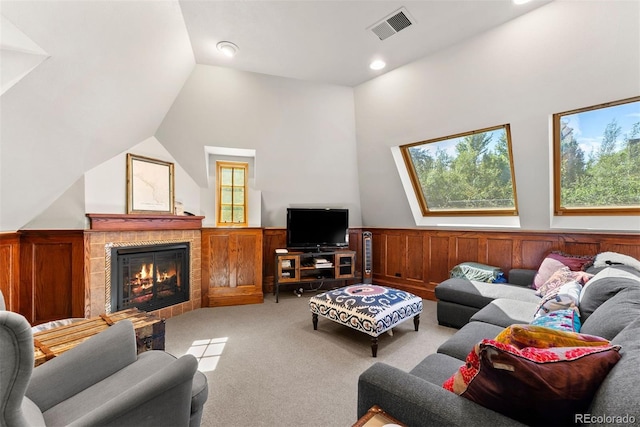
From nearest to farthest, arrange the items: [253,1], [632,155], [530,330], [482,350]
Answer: [482,350], [530,330], [253,1], [632,155]

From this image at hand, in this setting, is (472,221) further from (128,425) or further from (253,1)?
(128,425)

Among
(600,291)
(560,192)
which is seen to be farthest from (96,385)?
(560,192)

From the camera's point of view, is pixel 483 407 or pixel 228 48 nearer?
pixel 483 407

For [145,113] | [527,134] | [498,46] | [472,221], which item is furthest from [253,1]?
[472,221]

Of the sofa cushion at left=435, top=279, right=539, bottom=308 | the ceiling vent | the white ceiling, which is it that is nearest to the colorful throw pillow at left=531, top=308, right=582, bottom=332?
the sofa cushion at left=435, top=279, right=539, bottom=308

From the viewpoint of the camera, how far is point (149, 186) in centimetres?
352

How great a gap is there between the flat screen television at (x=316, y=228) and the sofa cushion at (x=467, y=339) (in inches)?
107

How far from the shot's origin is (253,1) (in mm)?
2184

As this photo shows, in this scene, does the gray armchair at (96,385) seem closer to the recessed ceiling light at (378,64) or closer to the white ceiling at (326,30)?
the white ceiling at (326,30)

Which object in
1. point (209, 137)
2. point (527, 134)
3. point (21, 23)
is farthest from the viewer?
point (209, 137)

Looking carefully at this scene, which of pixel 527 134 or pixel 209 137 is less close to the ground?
pixel 209 137

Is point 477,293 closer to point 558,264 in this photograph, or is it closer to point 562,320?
point 558,264

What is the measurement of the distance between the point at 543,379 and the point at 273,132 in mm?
3897

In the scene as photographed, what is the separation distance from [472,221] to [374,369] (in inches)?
143
